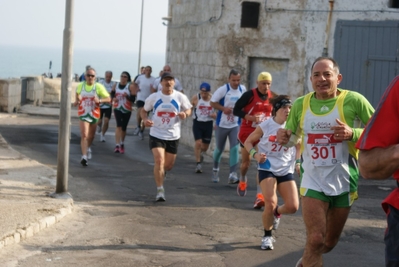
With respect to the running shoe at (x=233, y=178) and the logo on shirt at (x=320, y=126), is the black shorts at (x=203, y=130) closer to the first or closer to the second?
the running shoe at (x=233, y=178)

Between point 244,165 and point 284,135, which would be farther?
point 244,165

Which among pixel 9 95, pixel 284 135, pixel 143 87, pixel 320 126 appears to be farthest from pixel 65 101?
pixel 9 95

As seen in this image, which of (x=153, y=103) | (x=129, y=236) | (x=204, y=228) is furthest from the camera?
(x=153, y=103)

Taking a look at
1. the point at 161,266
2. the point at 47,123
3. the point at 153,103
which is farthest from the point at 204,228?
the point at 47,123

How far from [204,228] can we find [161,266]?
7.00ft

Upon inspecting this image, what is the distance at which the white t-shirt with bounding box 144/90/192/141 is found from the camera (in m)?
12.2

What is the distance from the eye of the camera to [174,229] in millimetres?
9930

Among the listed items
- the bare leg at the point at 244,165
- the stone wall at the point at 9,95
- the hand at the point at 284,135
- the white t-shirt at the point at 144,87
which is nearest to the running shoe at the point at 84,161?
the bare leg at the point at 244,165

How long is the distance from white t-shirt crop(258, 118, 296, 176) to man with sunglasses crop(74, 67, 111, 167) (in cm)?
703

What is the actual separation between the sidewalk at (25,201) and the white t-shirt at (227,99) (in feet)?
9.85

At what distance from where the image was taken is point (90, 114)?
52.6 feet

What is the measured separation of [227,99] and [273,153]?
5.33m

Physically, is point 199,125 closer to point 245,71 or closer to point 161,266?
point 245,71

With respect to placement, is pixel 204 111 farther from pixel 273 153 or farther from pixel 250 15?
pixel 273 153
